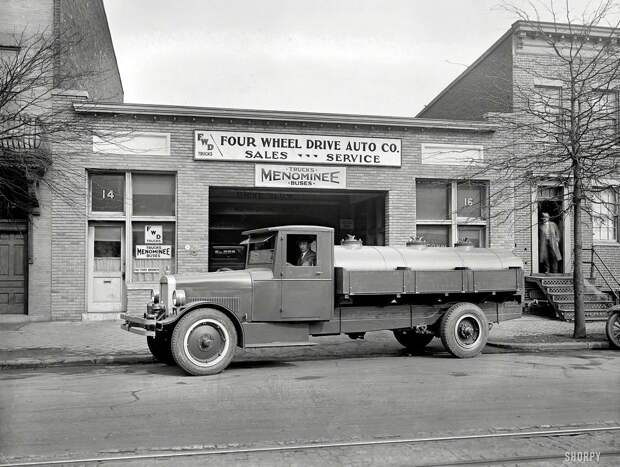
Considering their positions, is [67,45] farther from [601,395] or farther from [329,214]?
[601,395]

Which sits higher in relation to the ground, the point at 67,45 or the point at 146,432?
the point at 67,45

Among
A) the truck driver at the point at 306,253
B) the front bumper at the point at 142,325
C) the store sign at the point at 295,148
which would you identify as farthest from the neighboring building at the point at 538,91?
the front bumper at the point at 142,325

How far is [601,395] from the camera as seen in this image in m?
6.77

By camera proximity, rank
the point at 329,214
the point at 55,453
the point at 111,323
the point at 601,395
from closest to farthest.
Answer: the point at 55,453, the point at 601,395, the point at 111,323, the point at 329,214

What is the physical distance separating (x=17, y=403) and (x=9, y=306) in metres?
8.09

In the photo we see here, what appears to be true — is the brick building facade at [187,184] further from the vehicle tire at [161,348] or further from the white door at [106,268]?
the vehicle tire at [161,348]

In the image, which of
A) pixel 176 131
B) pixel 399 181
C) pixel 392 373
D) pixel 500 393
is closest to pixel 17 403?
pixel 392 373

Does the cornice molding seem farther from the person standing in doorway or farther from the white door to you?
the person standing in doorway

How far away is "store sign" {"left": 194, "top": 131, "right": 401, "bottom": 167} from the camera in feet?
47.1

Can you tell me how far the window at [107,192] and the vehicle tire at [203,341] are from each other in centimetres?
684

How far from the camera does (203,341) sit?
8.12 metres

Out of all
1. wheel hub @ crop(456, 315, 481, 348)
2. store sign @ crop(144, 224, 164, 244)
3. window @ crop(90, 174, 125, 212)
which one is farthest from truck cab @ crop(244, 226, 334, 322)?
window @ crop(90, 174, 125, 212)

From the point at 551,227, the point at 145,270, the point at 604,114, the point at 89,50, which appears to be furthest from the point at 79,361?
the point at 551,227

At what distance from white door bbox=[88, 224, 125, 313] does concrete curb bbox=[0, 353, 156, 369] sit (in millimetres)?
4757
